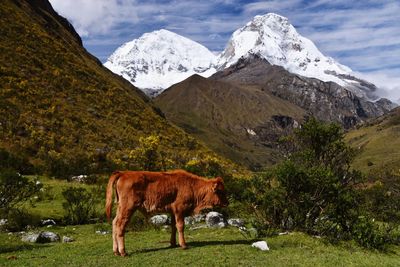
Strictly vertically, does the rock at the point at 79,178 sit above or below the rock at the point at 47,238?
above

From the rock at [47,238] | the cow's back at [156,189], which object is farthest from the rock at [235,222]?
the cow's back at [156,189]

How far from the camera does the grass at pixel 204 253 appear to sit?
15.3 meters

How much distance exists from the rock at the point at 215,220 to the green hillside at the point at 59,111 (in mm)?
23130

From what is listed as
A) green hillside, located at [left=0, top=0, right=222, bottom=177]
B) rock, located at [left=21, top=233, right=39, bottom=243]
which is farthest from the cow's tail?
green hillside, located at [left=0, top=0, right=222, bottom=177]

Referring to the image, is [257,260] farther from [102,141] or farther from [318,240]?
[102,141]

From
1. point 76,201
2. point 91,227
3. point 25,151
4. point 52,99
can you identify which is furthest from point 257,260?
point 52,99

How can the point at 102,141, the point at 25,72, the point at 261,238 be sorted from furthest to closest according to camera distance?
the point at 25,72, the point at 102,141, the point at 261,238

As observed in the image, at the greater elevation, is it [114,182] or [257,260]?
[114,182]

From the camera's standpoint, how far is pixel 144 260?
15.3 m

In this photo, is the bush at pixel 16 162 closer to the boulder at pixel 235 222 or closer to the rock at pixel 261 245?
the boulder at pixel 235 222

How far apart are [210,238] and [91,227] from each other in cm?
900

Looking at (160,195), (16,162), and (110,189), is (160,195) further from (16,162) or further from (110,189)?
(16,162)

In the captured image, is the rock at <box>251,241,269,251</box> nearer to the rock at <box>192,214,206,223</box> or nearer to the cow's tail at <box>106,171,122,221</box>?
the cow's tail at <box>106,171,122,221</box>

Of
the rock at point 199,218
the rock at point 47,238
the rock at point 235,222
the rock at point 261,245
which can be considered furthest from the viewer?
the rock at point 199,218
